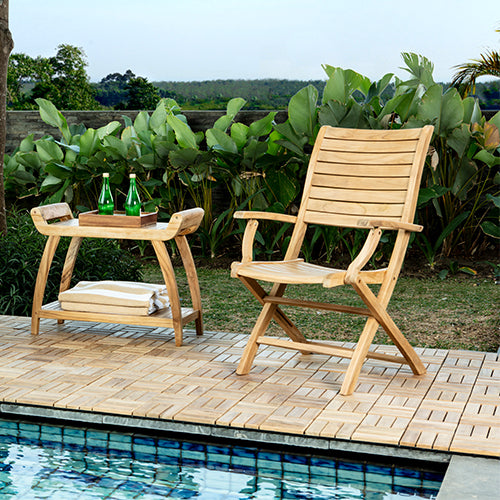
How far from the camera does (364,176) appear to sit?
11.4ft

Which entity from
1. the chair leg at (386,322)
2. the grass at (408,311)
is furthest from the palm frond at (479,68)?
the chair leg at (386,322)

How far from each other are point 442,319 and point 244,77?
9719 millimetres

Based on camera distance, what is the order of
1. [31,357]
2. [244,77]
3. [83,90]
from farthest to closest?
1. [83,90]
2. [244,77]
3. [31,357]

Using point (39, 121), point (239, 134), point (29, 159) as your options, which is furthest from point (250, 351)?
point (39, 121)

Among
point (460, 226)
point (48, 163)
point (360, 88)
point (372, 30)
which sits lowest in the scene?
point (460, 226)

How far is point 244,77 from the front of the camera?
13695 mm

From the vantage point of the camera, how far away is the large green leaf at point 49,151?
6579 mm

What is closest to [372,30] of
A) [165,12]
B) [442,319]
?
[165,12]

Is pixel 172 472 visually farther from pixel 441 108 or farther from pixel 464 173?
pixel 464 173

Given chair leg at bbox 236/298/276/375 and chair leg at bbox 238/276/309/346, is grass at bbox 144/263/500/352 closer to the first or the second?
chair leg at bbox 238/276/309/346

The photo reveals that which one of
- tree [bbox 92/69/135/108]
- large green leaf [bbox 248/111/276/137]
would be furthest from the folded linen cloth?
tree [bbox 92/69/135/108]

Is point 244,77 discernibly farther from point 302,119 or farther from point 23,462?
point 23,462

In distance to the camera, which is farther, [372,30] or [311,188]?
[372,30]

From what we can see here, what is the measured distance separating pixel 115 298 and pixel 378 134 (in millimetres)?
1548
